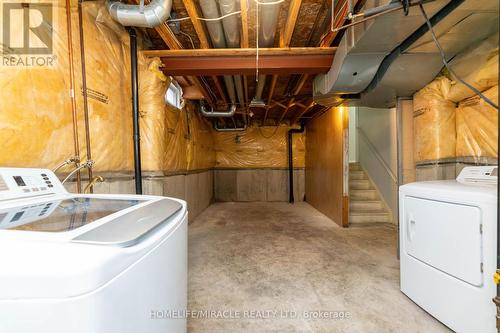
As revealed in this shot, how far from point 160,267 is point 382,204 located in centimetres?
406

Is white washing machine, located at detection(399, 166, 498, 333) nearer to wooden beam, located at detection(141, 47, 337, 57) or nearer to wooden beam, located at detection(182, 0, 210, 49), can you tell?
wooden beam, located at detection(141, 47, 337, 57)

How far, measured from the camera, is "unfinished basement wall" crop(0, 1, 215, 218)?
3.71 feet

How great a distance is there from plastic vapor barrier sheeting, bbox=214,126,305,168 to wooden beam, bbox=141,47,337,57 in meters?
3.79

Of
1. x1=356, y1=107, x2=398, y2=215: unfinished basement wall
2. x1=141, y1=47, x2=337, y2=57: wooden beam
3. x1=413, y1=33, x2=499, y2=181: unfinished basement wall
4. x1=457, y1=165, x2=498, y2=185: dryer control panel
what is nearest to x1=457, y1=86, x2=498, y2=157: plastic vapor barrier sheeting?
x1=413, y1=33, x2=499, y2=181: unfinished basement wall

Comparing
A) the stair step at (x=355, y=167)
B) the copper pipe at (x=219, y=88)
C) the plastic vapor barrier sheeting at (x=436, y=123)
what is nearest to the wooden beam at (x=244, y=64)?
the copper pipe at (x=219, y=88)

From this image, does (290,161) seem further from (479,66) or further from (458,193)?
(458,193)

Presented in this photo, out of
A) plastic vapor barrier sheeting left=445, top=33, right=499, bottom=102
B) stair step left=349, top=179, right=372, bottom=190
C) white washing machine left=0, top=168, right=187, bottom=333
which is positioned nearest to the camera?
white washing machine left=0, top=168, right=187, bottom=333

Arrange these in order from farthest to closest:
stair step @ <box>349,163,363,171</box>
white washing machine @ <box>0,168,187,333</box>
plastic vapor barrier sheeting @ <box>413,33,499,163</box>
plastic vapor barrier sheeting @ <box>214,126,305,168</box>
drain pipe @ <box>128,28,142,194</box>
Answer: plastic vapor barrier sheeting @ <box>214,126,305,168</box>, stair step @ <box>349,163,363,171</box>, drain pipe @ <box>128,28,142,194</box>, plastic vapor barrier sheeting @ <box>413,33,499,163</box>, white washing machine @ <box>0,168,187,333</box>

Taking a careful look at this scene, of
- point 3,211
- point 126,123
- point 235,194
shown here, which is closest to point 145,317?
point 3,211

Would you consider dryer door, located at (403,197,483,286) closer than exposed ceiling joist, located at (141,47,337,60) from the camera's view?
Yes

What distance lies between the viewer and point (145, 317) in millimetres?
647

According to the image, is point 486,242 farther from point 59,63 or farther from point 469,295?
point 59,63

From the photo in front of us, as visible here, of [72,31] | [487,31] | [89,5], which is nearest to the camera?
[487,31]

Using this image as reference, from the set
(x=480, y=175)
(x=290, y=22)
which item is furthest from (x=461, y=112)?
(x=290, y=22)
